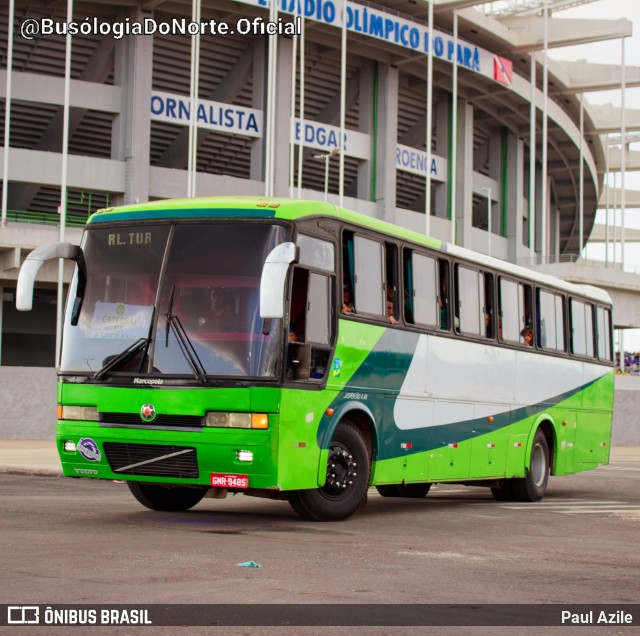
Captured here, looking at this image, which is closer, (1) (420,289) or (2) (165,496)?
(2) (165,496)

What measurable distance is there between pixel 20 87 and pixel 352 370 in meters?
36.5

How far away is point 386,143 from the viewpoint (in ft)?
184

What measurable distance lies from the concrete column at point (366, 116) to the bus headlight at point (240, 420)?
147 feet

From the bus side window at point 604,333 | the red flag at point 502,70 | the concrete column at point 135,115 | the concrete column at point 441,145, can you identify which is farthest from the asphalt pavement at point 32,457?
the red flag at point 502,70

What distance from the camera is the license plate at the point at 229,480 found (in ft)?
38.4

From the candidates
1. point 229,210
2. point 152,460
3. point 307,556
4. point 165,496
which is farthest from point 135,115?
point 307,556

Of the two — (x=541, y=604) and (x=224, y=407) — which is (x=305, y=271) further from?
(x=541, y=604)

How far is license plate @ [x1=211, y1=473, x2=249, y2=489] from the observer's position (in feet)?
38.4

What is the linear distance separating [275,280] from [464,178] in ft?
169

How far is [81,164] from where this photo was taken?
4719cm

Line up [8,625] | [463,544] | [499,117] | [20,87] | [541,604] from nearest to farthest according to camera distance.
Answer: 1. [8,625]
2. [541,604]
3. [463,544]
4. [20,87]
5. [499,117]

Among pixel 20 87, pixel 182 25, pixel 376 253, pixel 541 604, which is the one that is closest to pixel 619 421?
pixel 182 25

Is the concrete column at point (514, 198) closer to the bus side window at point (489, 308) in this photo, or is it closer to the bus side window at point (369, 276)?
the bus side window at point (489, 308)

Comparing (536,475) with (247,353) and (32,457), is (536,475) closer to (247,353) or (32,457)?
(247,353)
